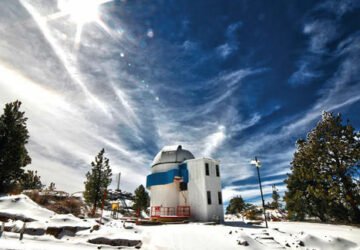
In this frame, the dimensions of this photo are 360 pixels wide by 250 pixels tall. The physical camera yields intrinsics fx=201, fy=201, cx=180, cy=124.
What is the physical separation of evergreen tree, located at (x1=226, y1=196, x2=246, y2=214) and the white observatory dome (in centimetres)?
3877

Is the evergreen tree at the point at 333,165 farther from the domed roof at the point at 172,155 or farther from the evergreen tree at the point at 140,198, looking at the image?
the evergreen tree at the point at 140,198

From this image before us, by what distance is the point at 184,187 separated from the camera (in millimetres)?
26469

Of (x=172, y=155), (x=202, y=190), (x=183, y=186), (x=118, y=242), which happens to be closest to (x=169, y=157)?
(x=172, y=155)

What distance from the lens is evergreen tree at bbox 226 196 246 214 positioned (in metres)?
60.9

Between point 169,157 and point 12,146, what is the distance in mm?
18926

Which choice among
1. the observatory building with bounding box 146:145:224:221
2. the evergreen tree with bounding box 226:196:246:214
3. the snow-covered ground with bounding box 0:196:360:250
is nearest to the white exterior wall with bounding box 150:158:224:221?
the observatory building with bounding box 146:145:224:221

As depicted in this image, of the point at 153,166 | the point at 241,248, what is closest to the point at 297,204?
the point at 153,166

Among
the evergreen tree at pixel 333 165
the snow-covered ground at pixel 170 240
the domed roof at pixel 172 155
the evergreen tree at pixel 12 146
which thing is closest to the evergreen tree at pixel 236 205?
the evergreen tree at pixel 333 165

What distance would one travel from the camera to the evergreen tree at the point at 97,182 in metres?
30.1

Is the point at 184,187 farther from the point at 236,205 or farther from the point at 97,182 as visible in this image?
the point at 236,205

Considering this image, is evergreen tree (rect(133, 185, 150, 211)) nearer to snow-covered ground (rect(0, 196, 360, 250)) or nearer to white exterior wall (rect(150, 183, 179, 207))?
white exterior wall (rect(150, 183, 179, 207))

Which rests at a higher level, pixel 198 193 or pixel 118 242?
pixel 198 193

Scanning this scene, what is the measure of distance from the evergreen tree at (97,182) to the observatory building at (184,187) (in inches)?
288

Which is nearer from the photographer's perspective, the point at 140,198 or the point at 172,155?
the point at 172,155
